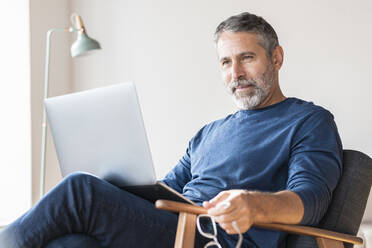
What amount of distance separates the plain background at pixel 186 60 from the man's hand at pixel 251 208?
54.2 inches

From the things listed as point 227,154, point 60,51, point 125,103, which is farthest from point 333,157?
point 60,51

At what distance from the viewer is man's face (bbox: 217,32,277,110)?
6.15 feet

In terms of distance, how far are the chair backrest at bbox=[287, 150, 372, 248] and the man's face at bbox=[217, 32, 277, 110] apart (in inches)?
17.3

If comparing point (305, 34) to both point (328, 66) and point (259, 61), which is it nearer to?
point (328, 66)

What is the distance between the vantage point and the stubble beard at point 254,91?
1.89 meters

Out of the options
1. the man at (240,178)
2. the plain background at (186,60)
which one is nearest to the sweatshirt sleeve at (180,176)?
the man at (240,178)

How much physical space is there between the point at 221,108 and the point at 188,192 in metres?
1.19

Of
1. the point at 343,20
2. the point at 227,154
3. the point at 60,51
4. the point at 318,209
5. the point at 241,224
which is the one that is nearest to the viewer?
the point at 241,224

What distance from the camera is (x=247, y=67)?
1896 millimetres

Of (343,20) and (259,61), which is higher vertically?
(343,20)

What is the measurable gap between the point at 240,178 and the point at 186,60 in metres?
1.49

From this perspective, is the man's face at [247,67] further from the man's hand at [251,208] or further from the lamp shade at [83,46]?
the lamp shade at [83,46]

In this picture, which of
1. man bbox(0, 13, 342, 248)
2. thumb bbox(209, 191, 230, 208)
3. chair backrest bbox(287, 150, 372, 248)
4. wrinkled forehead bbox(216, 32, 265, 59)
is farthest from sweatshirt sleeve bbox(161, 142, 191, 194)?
thumb bbox(209, 191, 230, 208)

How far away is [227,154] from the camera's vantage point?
1776mm
